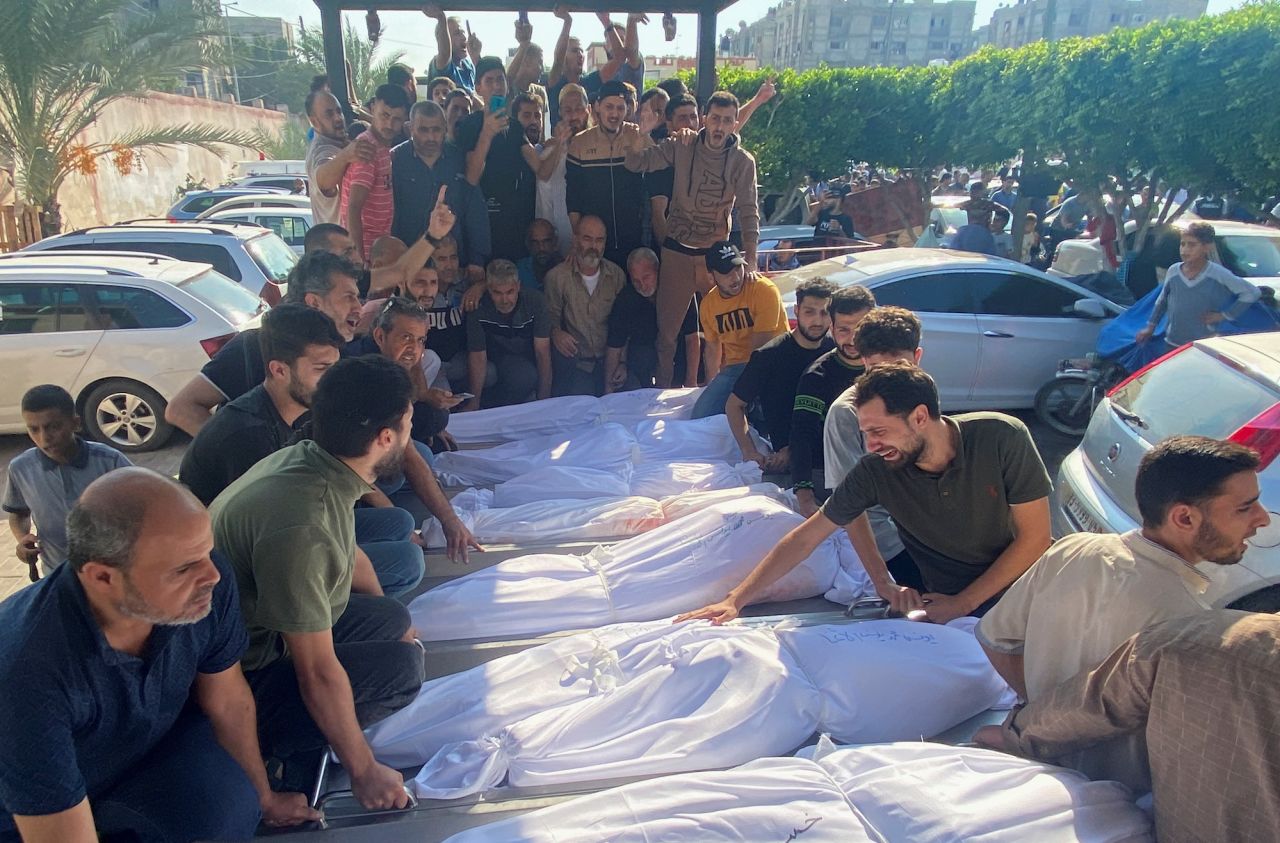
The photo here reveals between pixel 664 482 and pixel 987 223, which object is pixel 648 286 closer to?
pixel 664 482

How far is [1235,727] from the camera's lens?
1.69 m

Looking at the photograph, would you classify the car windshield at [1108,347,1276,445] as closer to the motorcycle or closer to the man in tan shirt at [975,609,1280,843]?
the man in tan shirt at [975,609,1280,843]

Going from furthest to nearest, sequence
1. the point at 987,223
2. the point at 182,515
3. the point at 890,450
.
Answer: the point at 987,223
the point at 890,450
the point at 182,515

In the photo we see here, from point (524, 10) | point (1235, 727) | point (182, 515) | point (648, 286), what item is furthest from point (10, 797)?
point (524, 10)

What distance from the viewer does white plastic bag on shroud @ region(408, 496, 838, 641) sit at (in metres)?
3.23

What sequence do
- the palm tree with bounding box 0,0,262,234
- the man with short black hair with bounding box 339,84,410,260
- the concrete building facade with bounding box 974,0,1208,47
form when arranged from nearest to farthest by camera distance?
the man with short black hair with bounding box 339,84,410,260 → the palm tree with bounding box 0,0,262,234 → the concrete building facade with bounding box 974,0,1208,47

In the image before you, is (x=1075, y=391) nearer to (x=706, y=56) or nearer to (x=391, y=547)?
(x=706, y=56)

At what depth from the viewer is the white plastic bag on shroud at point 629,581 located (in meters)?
3.23

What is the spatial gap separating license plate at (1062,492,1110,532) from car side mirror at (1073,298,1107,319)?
11.6ft

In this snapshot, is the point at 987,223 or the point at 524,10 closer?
the point at 524,10

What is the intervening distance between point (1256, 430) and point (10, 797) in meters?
4.00

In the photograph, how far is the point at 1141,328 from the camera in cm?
666

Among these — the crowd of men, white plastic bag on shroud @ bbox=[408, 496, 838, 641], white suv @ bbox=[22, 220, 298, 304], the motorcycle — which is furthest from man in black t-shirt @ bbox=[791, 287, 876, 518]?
white suv @ bbox=[22, 220, 298, 304]

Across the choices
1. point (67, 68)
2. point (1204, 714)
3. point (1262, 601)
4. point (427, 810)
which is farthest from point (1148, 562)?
point (67, 68)
